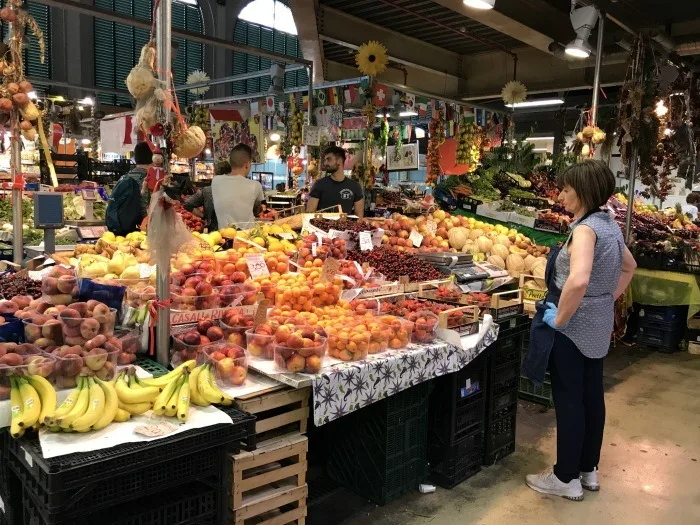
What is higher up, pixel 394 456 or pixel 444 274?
pixel 444 274

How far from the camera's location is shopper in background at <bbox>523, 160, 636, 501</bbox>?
3.14 m

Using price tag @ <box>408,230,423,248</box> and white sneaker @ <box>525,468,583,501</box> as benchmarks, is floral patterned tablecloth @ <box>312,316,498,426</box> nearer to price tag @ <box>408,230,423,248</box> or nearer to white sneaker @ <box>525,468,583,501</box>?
white sneaker @ <box>525,468,583,501</box>

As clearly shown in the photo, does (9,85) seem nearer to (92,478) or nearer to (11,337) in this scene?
(11,337)

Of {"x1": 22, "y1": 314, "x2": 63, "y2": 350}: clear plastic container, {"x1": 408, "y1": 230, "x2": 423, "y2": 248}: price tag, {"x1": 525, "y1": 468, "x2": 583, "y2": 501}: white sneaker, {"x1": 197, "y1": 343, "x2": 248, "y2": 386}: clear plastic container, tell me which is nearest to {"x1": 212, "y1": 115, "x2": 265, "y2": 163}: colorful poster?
{"x1": 408, "y1": 230, "x2": 423, "y2": 248}: price tag

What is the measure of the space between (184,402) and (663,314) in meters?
6.51

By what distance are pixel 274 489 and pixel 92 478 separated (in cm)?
102

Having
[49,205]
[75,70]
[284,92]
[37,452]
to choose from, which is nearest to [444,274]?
[49,205]

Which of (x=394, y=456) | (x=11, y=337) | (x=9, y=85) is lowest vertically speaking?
(x=394, y=456)

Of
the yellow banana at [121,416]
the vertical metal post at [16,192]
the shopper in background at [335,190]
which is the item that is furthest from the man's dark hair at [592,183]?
the vertical metal post at [16,192]

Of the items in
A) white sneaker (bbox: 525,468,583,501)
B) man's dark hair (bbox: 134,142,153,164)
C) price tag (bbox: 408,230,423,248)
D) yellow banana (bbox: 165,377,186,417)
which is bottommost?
white sneaker (bbox: 525,468,583,501)

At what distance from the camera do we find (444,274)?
15.3 feet

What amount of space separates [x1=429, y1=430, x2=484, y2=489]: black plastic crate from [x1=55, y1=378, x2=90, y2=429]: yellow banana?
7.22 feet

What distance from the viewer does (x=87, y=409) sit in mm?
1991

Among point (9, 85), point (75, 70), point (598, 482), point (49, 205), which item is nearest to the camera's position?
point (598, 482)
